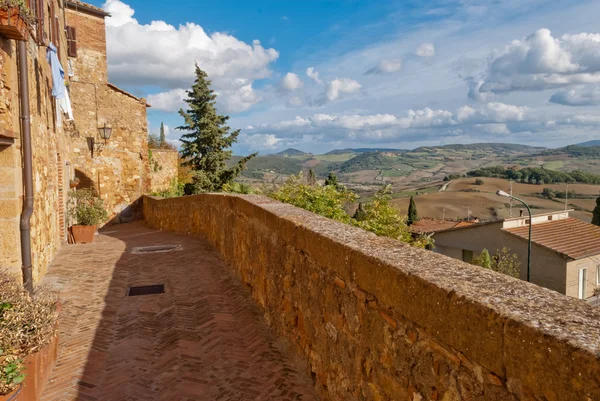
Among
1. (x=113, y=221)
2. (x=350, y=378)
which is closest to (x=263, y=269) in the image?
(x=350, y=378)

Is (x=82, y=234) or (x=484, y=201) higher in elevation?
(x=82, y=234)

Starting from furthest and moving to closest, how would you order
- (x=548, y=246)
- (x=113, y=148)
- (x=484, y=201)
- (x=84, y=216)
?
1. (x=484, y=201)
2. (x=548, y=246)
3. (x=113, y=148)
4. (x=84, y=216)

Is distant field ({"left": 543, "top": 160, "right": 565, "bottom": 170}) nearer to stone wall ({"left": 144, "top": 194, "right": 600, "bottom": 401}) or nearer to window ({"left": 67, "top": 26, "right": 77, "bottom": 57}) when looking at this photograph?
window ({"left": 67, "top": 26, "right": 77, "bottom": 57})

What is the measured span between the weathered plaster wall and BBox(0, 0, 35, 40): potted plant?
0.15 m

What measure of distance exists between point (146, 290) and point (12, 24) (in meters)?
3.71

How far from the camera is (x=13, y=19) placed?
495 centimetres

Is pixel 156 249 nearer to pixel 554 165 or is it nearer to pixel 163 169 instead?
pixel 163 169

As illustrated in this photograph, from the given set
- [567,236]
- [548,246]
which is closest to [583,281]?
[548,246]

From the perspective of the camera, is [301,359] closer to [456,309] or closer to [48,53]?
[456,309]

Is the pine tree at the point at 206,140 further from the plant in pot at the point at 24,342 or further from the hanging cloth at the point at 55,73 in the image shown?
the plant in pot at the point at 24,342

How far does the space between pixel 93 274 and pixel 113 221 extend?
38.6 ft

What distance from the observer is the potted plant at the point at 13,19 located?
484 centimetres

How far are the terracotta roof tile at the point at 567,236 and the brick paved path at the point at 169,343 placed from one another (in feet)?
70.5

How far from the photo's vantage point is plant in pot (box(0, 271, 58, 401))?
8.99 ft
